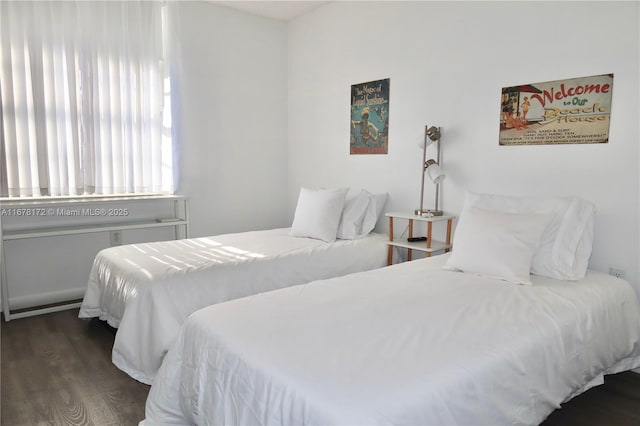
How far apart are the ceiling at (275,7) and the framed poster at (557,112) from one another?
7.06 feet

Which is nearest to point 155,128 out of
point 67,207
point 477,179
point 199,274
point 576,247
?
point 67,207

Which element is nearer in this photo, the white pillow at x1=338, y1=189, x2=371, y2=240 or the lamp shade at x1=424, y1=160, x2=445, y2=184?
the lamp shade at x1=424, y1=160, x2=445, y2=184

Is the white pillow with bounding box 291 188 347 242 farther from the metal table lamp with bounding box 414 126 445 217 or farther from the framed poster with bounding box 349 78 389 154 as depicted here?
the metal table lamp with bounding box 414 126 445 217

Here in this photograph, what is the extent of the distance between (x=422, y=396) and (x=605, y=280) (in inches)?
62.2

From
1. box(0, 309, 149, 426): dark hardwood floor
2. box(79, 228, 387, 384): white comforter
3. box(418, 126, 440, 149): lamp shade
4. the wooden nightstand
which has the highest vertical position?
box(418, 126, 440, 149): lamp shade

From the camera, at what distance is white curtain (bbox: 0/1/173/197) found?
10.4 ft

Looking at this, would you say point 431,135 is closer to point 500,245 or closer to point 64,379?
point 500,245

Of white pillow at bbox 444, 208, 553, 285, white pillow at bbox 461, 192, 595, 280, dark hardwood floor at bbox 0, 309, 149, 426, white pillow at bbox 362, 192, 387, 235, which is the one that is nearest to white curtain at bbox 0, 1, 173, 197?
dark hardwood floor at bbox 0, 309, 149, 426

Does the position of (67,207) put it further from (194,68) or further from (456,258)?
(456,258)

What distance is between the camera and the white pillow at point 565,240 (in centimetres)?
229

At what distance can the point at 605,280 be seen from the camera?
2.24 metres

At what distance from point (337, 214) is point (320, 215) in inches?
5.4

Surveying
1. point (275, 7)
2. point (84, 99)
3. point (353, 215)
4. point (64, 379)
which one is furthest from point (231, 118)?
point (64, 379)

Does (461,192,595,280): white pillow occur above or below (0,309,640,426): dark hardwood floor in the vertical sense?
above
